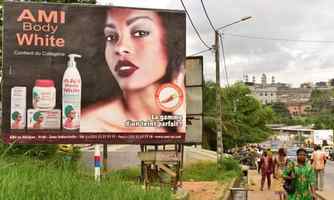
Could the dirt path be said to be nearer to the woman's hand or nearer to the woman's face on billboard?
the woman's hand

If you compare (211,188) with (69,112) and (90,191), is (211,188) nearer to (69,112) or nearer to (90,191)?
(69,112)

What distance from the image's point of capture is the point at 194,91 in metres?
15.4

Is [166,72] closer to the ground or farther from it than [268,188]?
farther from it

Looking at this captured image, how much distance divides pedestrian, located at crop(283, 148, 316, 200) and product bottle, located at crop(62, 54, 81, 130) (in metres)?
4.90

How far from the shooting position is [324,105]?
149 meters

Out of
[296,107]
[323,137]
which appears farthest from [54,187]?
[296,107]

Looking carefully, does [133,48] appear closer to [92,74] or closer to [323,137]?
[92,74]

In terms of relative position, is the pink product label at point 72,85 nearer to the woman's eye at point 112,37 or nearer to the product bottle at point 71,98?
the product bottle at point 71,98

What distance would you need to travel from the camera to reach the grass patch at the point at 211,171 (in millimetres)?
22414

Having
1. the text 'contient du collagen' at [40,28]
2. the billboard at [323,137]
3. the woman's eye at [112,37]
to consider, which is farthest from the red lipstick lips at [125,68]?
the billboard at [323,137]

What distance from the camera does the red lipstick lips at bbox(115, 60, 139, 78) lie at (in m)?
12.6

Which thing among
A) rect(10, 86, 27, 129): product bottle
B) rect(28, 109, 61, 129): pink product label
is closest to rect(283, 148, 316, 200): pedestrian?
rect(28, 109, 61, 129): pink product label

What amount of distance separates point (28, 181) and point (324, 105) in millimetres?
147640

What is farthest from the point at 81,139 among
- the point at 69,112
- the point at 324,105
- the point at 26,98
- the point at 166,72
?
the point at 324,105
